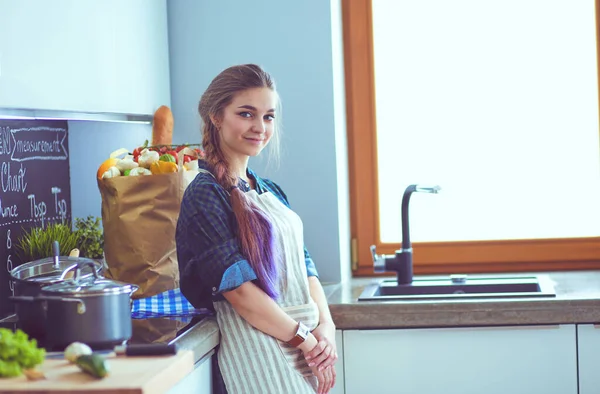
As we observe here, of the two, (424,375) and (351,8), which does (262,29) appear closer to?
(351,8)

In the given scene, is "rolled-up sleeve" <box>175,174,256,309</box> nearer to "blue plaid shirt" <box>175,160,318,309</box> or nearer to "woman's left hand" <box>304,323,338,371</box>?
"blue plaid shirt" <box>175,160,318,309</box>

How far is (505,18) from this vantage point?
2910 mm

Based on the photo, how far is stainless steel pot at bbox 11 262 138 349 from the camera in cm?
148

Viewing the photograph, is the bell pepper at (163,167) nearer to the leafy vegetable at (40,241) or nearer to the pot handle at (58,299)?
the leafy vegetable at (40,241)

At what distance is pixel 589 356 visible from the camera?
2.24 meters

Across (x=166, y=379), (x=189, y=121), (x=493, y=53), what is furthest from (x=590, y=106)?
(x=166, y=379)

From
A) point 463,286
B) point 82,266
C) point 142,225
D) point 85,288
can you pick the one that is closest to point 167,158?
point 142,225

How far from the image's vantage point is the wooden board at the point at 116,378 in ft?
4.04

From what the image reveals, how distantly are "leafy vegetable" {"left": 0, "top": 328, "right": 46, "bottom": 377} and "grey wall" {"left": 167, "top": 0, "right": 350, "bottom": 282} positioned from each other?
1493mm

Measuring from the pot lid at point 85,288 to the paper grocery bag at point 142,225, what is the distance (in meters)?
0.46

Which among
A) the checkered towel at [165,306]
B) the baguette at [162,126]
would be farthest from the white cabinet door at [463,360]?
the baguette at [162,126]

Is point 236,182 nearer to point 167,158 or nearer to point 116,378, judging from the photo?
point 167,158

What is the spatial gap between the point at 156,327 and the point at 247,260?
0.24 m

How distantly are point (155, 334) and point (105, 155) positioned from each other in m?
0.84
